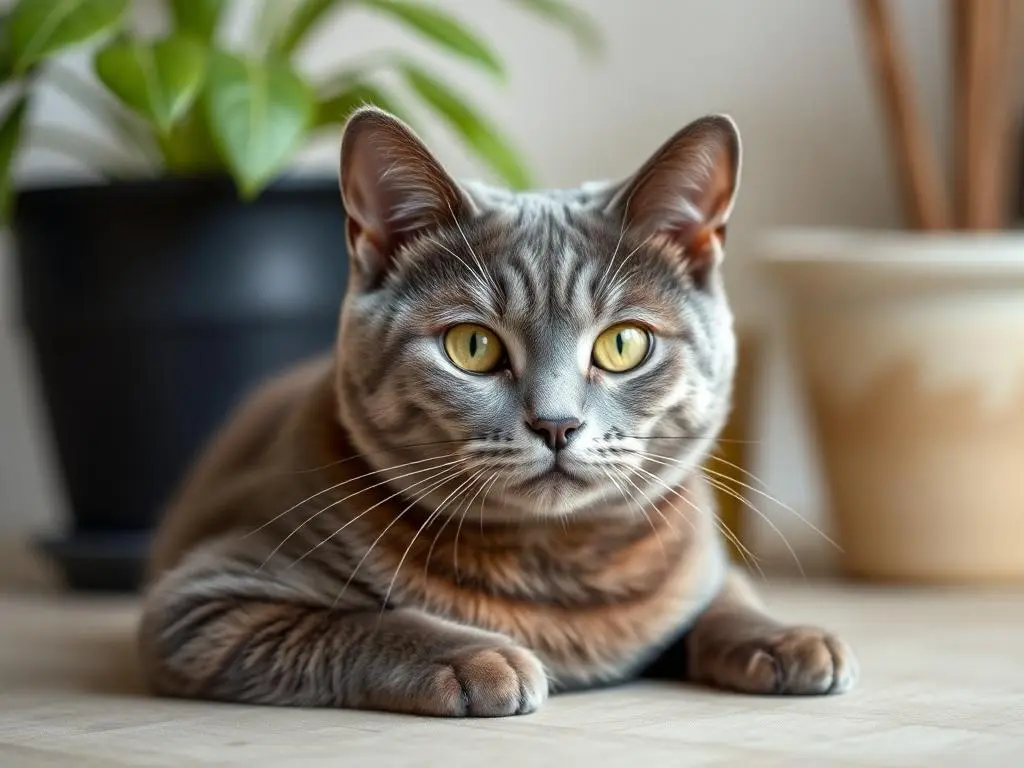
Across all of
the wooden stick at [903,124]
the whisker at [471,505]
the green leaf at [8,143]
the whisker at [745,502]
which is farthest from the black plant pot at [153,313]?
the whisker at [471,505]

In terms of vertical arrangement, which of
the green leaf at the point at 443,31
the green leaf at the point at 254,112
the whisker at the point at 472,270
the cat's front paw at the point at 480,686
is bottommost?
the cat's front paw at the point at 480,686

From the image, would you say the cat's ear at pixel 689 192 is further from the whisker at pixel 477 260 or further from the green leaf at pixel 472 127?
the green leaf at pixel 472 127

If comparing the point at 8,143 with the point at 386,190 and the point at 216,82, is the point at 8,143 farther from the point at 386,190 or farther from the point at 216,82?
the point at 386,190

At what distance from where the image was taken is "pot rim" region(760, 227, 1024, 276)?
193 cm

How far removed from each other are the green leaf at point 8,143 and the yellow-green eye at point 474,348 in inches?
36.2

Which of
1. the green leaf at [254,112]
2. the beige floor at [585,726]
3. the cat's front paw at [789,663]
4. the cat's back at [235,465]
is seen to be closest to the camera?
the beige floor at [585,726]

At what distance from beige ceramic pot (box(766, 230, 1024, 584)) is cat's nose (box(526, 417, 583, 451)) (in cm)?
96

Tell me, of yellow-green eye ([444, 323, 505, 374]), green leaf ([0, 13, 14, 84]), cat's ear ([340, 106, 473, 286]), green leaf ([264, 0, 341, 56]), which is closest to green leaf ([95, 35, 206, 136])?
green leaf ([0, 13, 14, 84])

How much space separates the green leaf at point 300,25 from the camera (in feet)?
6.82

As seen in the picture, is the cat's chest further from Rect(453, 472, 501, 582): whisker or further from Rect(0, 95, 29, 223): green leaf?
Rect(0, 95, 29, 223): green leaf

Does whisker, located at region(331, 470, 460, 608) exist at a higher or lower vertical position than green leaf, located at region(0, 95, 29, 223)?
lower

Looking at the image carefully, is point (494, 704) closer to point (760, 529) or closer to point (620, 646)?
point (620, 646)

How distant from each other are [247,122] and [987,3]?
1022mm

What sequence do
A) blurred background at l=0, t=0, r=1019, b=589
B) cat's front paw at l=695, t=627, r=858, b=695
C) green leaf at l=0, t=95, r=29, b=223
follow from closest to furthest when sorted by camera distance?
1. cat's front paw at l=695, t=627, r=858, b=695
2. green leaf at l=0, t=95, r=29, b=223
3. blurred background at l=0, t=0, r=1019, b=589
